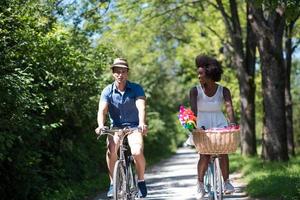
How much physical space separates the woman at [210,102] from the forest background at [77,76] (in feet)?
5.79

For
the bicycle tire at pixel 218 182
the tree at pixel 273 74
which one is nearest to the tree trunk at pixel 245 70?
the tree at pixel 273 74

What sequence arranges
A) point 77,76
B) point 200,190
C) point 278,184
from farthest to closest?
point 77,76
point 278,184
point 200,190

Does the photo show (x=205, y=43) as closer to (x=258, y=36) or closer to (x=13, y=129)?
(x=258, y=36)

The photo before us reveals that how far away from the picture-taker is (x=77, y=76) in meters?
14.1

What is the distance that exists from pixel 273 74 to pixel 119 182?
9.15m

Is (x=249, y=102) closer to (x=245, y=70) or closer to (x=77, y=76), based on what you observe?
(x=245, y=70)

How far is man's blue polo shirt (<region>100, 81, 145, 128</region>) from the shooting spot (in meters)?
8.31

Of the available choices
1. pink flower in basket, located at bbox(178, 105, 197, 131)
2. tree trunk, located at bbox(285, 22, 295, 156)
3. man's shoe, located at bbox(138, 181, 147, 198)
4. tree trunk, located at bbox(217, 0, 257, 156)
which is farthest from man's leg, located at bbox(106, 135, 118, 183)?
tree trunk, located at bbox(285, 22, 295, 156)

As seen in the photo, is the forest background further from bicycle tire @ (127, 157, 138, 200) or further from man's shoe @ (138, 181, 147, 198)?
man's shoe @ (138, 181, 147, 198)

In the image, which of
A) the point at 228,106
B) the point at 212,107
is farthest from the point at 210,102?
the point at 228,106

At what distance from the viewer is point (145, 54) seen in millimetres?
32094

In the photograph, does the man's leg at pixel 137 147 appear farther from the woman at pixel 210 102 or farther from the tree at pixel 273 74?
the tree at pixel 273 74

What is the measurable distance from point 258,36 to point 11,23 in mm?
7838

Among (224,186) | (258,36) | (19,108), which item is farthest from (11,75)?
(258,36)
